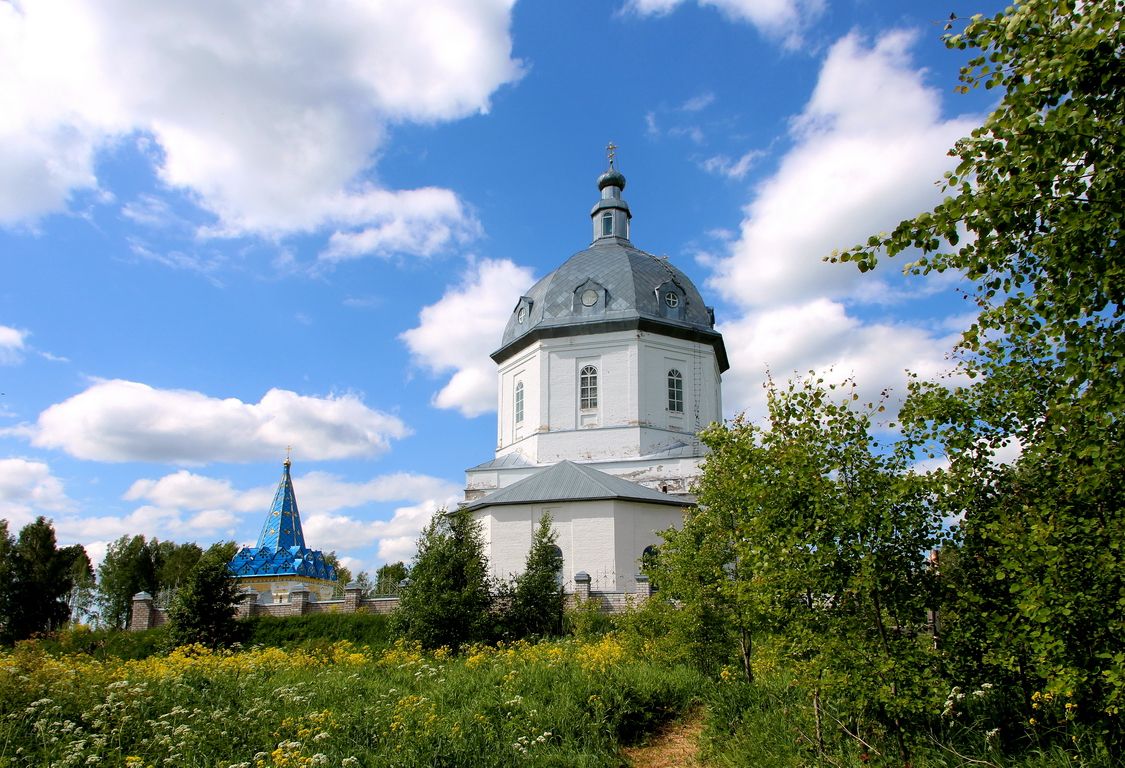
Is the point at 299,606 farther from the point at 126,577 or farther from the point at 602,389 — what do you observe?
the point at 126,577

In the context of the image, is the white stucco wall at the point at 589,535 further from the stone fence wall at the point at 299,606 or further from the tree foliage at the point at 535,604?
the tree foliage at the point at 535,604

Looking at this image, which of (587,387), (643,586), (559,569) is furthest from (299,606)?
(587,387)

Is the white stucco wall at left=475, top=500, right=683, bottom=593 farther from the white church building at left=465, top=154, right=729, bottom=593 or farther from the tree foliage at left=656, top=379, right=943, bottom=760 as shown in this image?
the tree foliage at left=656, top=379, right=943, bottom=760

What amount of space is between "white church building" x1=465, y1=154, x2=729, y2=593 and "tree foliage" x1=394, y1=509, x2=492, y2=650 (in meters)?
6.88

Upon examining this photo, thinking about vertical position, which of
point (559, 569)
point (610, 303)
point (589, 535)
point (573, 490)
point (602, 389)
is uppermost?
point (610, 303)

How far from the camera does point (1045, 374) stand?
262 inches

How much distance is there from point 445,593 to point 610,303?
54.9ft

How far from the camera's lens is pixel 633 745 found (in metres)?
9.61

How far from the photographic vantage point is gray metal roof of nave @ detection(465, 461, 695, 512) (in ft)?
82.8

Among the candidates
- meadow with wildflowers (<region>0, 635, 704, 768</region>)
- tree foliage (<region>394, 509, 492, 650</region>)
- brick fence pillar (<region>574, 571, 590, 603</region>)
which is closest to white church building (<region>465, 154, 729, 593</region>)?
brick fence pillar (<region>574, 571, 590, 603</region>)

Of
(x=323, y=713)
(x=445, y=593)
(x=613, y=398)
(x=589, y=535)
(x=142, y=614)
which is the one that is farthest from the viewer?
(x=613, y=398)

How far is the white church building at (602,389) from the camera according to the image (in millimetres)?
27344

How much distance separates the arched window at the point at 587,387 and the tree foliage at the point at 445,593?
12284 mm

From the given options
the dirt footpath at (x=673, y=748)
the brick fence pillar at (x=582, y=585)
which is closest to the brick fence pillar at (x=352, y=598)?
the brick fence pillar at (x=582, y=585)
